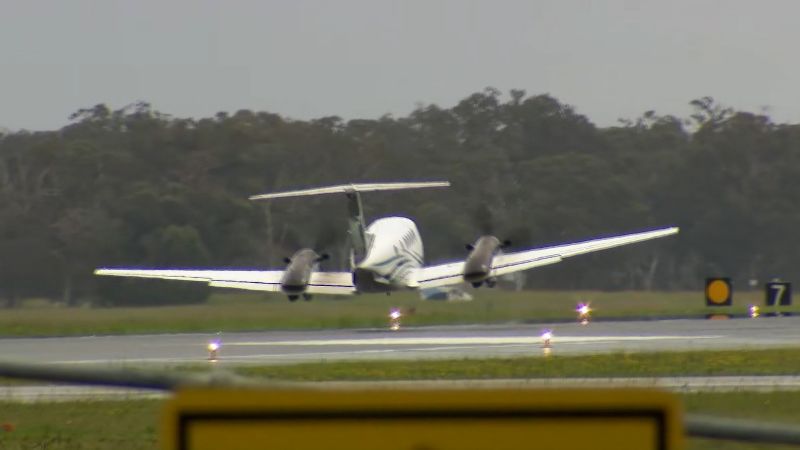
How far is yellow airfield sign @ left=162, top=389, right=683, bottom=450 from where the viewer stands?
10.6 feet

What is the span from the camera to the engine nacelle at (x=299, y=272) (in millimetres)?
54125

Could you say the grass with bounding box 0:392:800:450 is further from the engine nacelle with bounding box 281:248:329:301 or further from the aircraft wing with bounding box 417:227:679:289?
the aircraft wing with bounding box 417:227:679:289

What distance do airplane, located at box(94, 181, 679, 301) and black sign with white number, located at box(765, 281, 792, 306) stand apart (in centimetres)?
927

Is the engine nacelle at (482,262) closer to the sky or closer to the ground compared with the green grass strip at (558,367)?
closer to the sky

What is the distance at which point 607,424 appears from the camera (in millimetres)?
3236

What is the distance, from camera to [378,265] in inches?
2146

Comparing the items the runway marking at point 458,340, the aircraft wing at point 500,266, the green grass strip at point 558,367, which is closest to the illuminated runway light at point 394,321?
the aircraft wing at point 500,266

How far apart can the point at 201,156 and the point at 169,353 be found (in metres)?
58.2

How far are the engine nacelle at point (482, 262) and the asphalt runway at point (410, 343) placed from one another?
4.31 metres

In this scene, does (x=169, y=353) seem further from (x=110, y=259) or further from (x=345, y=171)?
(x=345, y=171)

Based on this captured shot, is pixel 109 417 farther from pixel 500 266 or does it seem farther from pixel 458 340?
pixel 500 266

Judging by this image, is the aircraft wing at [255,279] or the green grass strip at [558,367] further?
the aircraft wing at [255,279]

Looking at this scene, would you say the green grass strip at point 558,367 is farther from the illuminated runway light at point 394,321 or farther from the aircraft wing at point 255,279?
the aircraft wing at point 255,279

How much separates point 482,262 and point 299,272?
6257mm
